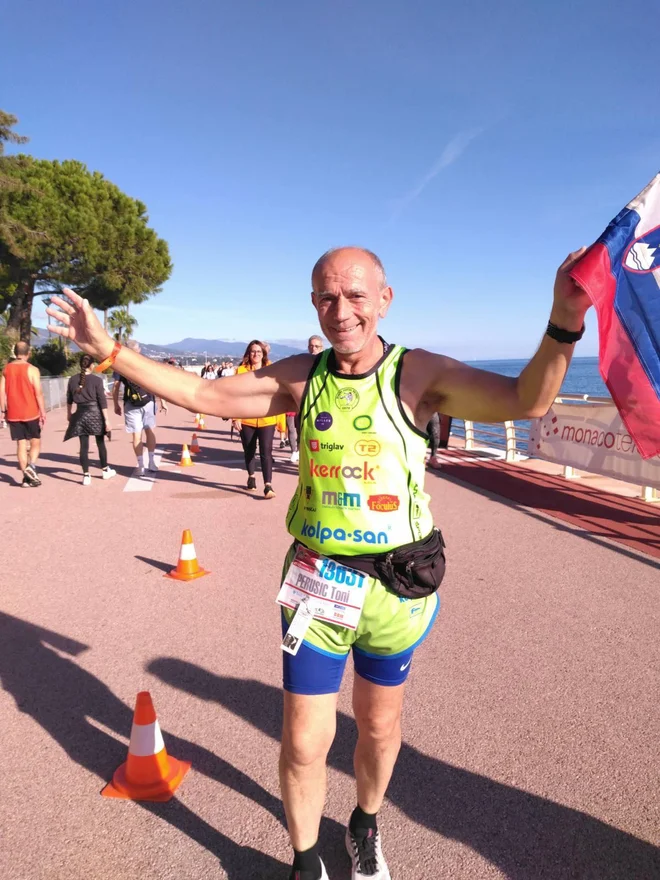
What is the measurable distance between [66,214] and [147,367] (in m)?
39.3

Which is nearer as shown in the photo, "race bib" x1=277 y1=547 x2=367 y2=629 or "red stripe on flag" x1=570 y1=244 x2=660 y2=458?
"race bib" x1=277 y1=547 x2=367 y2=629

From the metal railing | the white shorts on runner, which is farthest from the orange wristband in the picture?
the white shorts on runner

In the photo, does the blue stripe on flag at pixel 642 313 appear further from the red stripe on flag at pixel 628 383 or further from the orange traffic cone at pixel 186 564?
the orange traffic cone at pixel 186 564

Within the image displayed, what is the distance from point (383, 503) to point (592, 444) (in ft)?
26.7

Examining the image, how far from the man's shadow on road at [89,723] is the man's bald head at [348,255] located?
2.24m

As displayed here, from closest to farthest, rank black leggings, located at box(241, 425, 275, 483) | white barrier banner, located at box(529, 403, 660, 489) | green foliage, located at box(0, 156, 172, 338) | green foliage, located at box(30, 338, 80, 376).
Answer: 1. white barrier banner, located at box(529, 403, 660, 489)
2. black leggings, located at box(241, 425, 275, 483)
3. green foliage, located at box(0, 156, 172, 338)
4. green foliage, located at box(30, 338, 80, 376)

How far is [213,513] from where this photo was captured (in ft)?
26.7

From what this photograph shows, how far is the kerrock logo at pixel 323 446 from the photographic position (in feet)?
6.72

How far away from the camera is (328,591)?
2047 mm

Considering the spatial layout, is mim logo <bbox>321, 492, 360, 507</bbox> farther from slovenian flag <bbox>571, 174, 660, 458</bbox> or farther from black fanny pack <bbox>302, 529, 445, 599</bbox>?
slovenian flag <bbox>571, 174, 660, 458</bbox>

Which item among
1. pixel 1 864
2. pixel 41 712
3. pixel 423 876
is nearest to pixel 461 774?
pixel 423 876

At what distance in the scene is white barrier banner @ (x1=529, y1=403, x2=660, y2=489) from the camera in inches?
320

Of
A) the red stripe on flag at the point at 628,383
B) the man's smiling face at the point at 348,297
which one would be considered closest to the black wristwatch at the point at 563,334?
the red stripe on flag at the point at 628,383

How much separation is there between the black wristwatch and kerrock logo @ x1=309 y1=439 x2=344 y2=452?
29.5 inches
